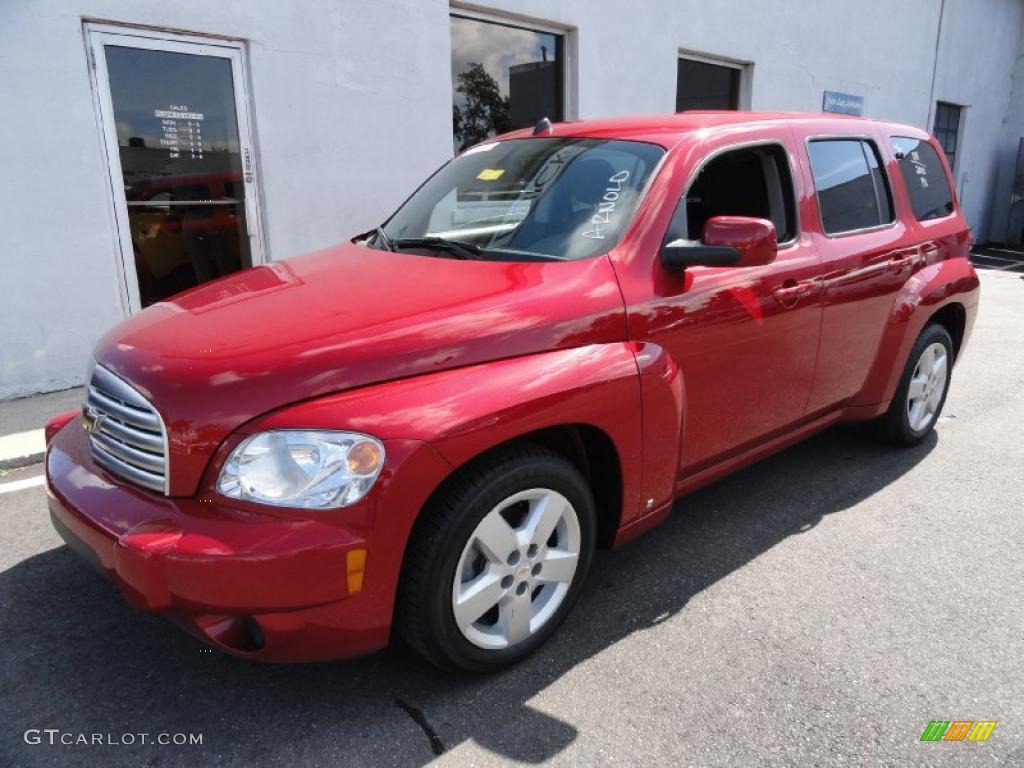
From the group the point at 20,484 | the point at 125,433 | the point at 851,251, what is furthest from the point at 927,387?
the point at 20,484

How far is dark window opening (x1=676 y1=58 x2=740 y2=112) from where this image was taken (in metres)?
9.74

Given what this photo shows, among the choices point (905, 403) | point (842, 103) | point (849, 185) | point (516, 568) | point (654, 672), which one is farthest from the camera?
point (842, 103)

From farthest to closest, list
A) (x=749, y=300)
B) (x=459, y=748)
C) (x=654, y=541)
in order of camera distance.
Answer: (x=654, y=541)
(x=749, y=300)
(x=459, y=748)

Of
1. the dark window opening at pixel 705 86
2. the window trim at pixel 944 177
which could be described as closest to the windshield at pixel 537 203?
the window trim at pixel 944 177

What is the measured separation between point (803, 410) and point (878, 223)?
1118 mm

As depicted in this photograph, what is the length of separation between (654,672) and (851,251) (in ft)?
7.19

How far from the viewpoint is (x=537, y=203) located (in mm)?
2951

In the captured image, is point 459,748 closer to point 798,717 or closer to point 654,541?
point 798,717

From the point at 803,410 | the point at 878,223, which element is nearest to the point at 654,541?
the point at 803,410

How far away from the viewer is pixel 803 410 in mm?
3510

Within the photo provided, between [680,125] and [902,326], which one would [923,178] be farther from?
[680,125]

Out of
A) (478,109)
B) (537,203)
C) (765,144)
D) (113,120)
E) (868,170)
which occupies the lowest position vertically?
(537,203)

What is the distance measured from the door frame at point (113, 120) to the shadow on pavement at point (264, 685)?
3193 mm

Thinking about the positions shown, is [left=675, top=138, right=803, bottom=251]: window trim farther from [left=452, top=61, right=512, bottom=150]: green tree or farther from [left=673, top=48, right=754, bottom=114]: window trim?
[left=673, top=48, right=754, bottom=114]: window trim
